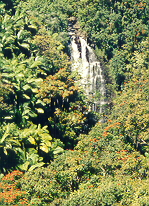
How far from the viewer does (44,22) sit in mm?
28000

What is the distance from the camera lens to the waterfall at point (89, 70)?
25.2 metres

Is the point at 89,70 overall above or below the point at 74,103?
above

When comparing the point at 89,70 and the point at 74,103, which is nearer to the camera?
the point at 74,103

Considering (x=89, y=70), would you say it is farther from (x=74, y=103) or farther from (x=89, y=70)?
(x=74, y=103)

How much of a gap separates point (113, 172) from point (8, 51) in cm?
1494

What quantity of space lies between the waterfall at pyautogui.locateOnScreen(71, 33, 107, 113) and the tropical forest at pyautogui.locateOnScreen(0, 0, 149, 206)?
0.30ft

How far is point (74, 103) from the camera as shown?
76.7 feet

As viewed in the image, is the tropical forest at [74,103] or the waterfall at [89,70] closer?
the tropical forest at [74,103]

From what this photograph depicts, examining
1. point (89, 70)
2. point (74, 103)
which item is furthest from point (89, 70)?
point (74, 103)

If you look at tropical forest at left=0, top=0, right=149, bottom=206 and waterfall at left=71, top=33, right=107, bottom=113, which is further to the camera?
waterfall at left=71, top=33, right=107, bottom=113

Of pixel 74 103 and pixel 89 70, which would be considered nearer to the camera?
pixel 74 103

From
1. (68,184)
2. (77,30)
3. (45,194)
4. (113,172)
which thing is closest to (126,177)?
(113,172)

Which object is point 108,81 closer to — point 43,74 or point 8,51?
A: point 43,74

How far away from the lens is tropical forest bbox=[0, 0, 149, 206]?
15156 mm
